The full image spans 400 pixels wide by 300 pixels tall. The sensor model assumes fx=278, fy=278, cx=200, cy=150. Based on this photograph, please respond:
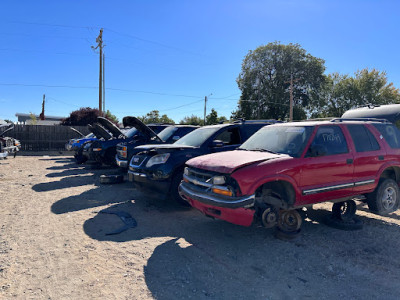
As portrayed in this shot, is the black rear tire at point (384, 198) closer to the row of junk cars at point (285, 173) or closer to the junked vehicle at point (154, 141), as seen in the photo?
the row of junk cars at point (285, 173)

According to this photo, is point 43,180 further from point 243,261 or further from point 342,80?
point 342,80

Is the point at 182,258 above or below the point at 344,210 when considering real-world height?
below

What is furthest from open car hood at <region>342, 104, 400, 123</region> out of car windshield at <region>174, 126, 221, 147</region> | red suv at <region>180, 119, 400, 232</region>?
car windshield at <region>174, 126, 221, 147</region>

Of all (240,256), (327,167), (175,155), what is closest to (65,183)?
(175,155)

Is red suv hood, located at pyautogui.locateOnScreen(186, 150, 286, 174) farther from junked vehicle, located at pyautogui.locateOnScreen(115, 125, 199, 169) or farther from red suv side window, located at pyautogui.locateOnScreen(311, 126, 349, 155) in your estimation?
junked vehicle, located at pyautogui.locateOnScreen(115, 125, 199, 169)

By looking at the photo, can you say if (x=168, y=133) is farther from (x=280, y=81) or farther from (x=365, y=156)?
(x=280, y=81)

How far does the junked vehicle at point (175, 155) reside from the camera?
568 cm

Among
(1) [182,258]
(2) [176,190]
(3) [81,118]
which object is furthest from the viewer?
(3) [81,118]

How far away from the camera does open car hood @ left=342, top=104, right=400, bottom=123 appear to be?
751 cm

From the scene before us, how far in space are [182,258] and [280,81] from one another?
1672 inches

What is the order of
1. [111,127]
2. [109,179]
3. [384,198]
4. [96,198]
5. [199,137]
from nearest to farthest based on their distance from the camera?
[384,198], [199,137], [96,198], [109,179], [111,127]

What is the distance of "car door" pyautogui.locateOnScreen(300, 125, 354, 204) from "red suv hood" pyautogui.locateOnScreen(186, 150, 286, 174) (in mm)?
540

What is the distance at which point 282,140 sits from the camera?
482cm

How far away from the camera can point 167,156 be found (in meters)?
5.87
